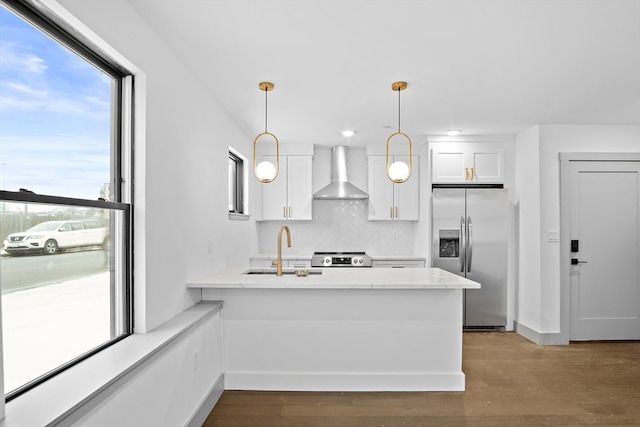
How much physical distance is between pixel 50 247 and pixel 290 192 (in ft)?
12.8

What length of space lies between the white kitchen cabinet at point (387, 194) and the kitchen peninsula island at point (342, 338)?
7.96 ft

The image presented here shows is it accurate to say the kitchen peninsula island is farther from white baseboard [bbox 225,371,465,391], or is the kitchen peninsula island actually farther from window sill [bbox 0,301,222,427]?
window sill [bbox 0,301,222,427]

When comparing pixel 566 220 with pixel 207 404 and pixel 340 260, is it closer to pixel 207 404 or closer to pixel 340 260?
pixel 340 260

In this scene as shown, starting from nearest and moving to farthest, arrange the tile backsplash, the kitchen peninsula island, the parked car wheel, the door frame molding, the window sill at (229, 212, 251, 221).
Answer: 1. the parked car wheel
2. the kitchen peninsula island
3. the window sill at (229, 212, 251, 221)
4. the door frame molding
5. the tile backsplash

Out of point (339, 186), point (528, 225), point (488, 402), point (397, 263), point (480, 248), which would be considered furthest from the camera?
point (339, 186)

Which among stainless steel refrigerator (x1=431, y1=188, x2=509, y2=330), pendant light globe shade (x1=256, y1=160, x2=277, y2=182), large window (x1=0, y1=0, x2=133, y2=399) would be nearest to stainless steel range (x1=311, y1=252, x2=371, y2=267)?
stainless steel refrigerator (x1=431, y1=188, x2=509, y2=330)

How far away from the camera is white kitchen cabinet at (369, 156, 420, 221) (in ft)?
17.4

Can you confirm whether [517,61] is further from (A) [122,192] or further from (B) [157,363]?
(B) [157,363]

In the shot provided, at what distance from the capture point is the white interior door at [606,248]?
419cm

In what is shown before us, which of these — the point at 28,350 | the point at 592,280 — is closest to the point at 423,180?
the point at 592,280

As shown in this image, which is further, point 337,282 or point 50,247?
point 337,282

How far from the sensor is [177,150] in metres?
2.53

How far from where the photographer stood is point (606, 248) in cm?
420

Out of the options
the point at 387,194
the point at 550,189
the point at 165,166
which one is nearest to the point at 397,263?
the point at 387,194
